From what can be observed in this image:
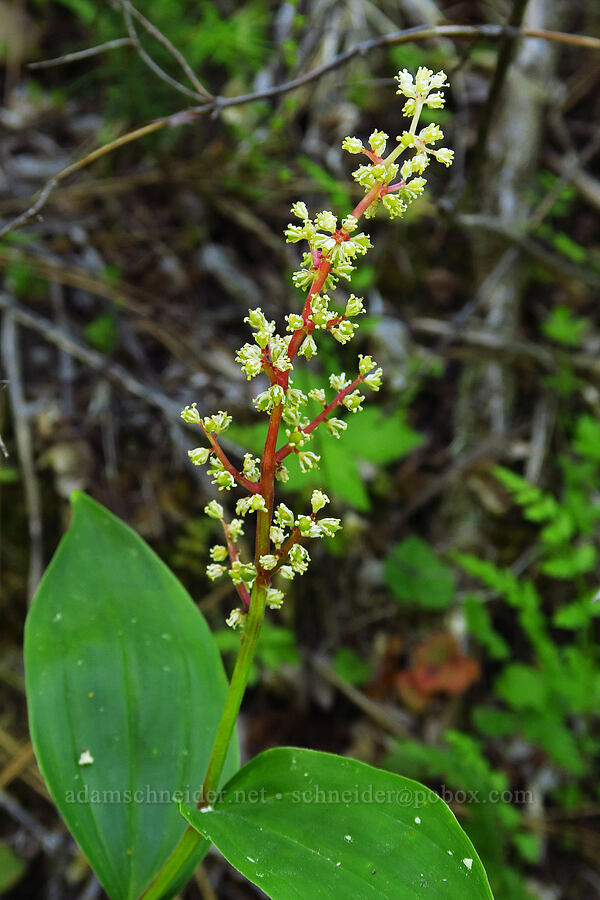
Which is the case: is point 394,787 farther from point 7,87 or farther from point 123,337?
point 7,87

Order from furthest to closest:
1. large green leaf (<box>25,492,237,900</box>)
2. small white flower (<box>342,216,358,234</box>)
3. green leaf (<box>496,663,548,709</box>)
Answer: green leaf (<box>496,663,548,709</box>) → large green leaf (<box>25,492,237,900</box>) → small white flower (<box>342,216,358,234</box>)

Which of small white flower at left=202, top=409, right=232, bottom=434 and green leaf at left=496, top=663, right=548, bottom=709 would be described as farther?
green leaf at left=496, top=663, right=548, bottom=709

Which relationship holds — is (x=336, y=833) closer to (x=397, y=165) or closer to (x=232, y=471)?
(x=232, y=471)

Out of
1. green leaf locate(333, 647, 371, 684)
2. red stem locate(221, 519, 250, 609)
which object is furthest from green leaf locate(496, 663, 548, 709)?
red stem locate(221, 519, 250, 609)

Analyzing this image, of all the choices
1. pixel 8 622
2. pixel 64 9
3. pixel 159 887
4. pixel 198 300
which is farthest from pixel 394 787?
pixel 64 9

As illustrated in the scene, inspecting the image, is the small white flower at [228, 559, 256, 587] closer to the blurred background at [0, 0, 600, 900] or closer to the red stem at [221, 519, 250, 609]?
the red stem at [221, 519, 250, 609]

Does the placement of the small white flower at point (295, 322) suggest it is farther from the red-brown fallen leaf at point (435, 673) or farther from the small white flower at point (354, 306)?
the red-brown fallen leaf at point (435, 673)

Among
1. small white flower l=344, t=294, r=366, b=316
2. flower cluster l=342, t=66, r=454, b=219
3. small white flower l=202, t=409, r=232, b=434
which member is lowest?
small white flower l=202, t=409, r=232, b=434

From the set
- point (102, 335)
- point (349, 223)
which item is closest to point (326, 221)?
point (349, 223)
